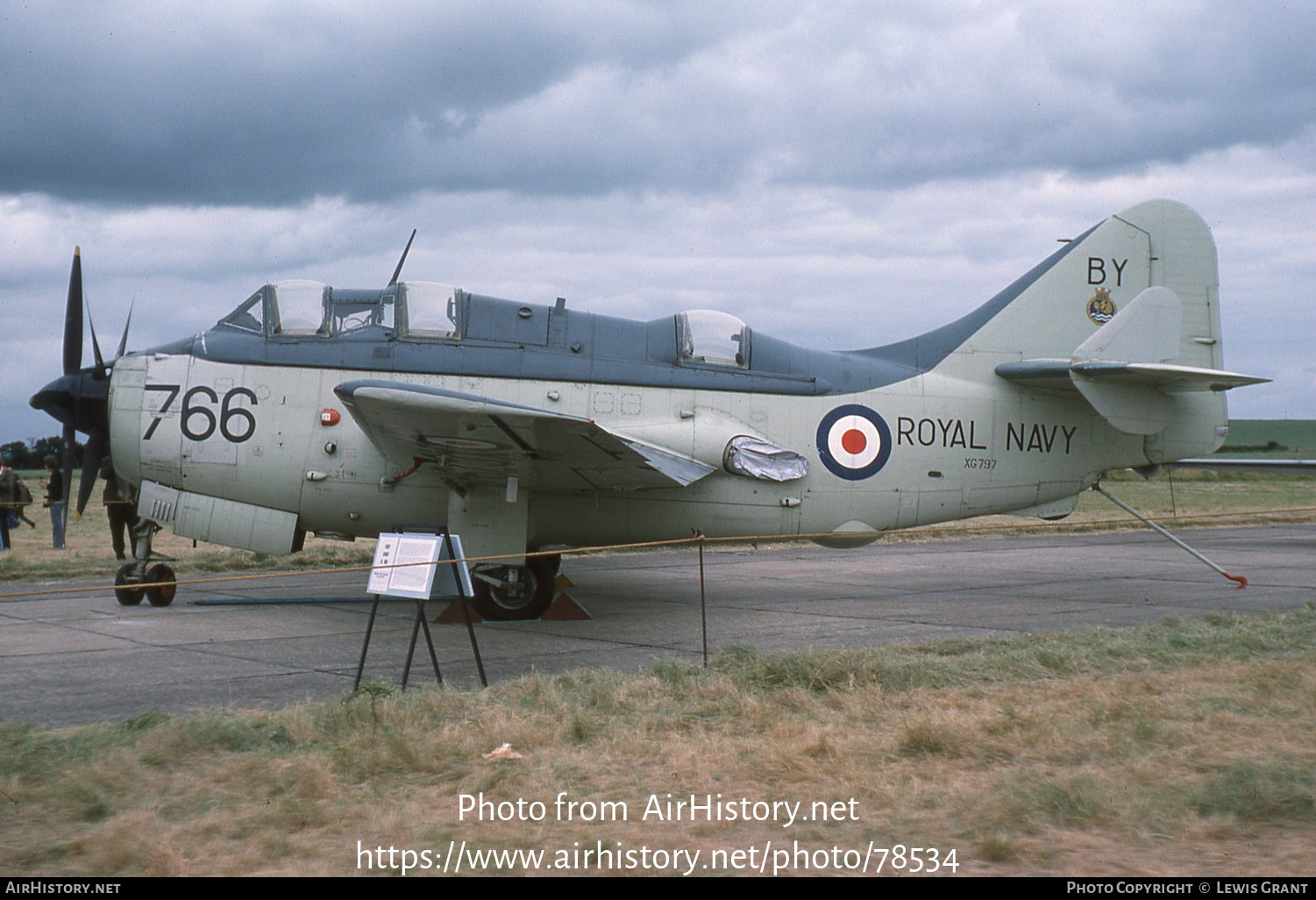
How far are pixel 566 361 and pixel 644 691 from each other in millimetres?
5472

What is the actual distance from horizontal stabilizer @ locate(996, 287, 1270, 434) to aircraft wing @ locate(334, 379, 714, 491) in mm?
4478

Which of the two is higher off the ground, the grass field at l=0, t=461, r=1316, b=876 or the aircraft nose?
the aircraft nose

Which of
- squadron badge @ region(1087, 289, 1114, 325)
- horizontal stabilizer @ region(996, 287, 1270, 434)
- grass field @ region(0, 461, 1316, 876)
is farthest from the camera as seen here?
squadron badge @ region(1087, 289, 1114, 325)

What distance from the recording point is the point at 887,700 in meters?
7.45

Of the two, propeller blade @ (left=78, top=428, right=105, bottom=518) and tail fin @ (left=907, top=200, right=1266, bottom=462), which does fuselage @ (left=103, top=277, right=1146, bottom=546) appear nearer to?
propeller blade @ (left=78, top=428, right=105, bottom=518)

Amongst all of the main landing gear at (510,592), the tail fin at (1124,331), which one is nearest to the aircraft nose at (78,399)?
the main landing gear at (510,592)

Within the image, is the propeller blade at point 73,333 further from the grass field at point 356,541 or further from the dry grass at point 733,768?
the dry grass at point 733,768

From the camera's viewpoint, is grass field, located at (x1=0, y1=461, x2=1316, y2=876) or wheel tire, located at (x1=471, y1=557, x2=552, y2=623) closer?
grass field, located at (x1=0, y1=461, x2=1316, y2=876)

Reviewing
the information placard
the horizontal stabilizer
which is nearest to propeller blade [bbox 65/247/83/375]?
the information placard

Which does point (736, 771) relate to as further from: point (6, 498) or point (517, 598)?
point (6, 498)

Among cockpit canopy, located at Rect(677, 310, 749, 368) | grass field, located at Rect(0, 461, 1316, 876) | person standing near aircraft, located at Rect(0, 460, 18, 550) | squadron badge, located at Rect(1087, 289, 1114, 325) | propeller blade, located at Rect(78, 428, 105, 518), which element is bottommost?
grass field, located at Rect(0, 461, 1316, 876)

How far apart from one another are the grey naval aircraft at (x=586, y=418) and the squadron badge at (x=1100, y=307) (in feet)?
2.68

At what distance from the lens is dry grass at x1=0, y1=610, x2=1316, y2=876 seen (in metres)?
4.73
